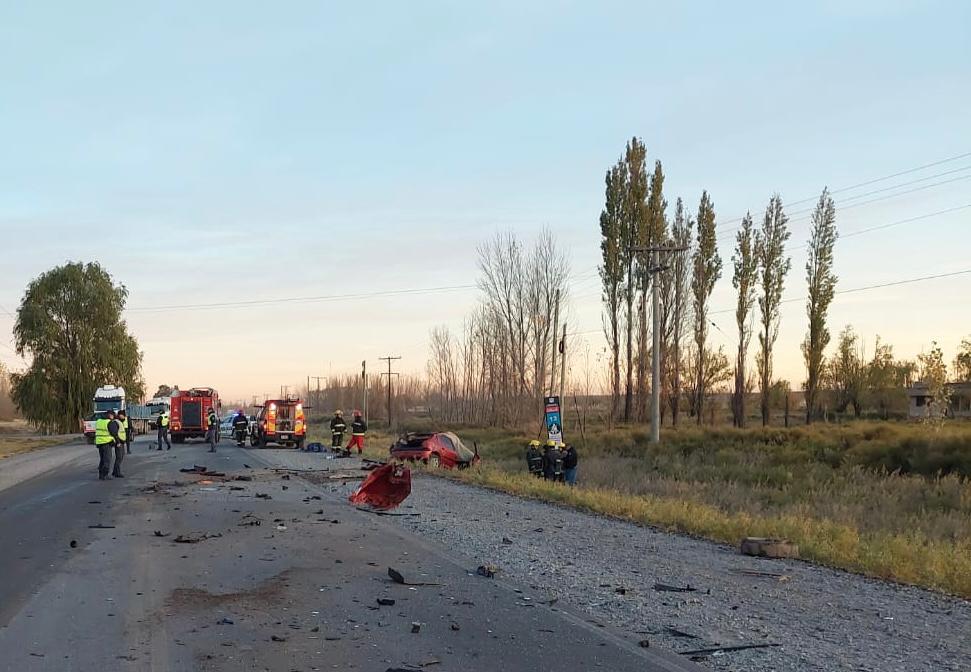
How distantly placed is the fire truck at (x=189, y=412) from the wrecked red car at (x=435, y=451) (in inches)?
917

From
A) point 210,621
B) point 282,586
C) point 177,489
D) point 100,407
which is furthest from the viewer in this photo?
point 100,407

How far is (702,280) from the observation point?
57406mm

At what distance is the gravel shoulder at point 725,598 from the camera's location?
6.51 meters

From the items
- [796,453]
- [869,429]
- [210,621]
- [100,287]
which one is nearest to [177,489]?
[210,621]

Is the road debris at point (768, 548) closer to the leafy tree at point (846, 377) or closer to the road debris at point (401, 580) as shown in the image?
the road debris at point (401, 580)

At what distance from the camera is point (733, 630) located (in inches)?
280

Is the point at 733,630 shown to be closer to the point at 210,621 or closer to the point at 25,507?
the point at 210,621

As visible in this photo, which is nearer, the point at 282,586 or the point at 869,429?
the point at 282,586

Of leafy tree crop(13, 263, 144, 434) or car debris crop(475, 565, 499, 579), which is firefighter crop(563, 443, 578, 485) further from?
leafy tree crop(13, 263, 144, 434)

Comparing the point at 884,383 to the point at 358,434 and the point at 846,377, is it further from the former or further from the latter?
the point at 358,434

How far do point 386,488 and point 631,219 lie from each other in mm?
42770

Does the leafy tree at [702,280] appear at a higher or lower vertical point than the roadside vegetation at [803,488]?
higher

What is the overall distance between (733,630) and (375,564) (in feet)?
14.5

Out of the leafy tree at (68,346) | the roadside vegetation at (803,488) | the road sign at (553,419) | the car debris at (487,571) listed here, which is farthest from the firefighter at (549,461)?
the leafy tree at (68,346)
